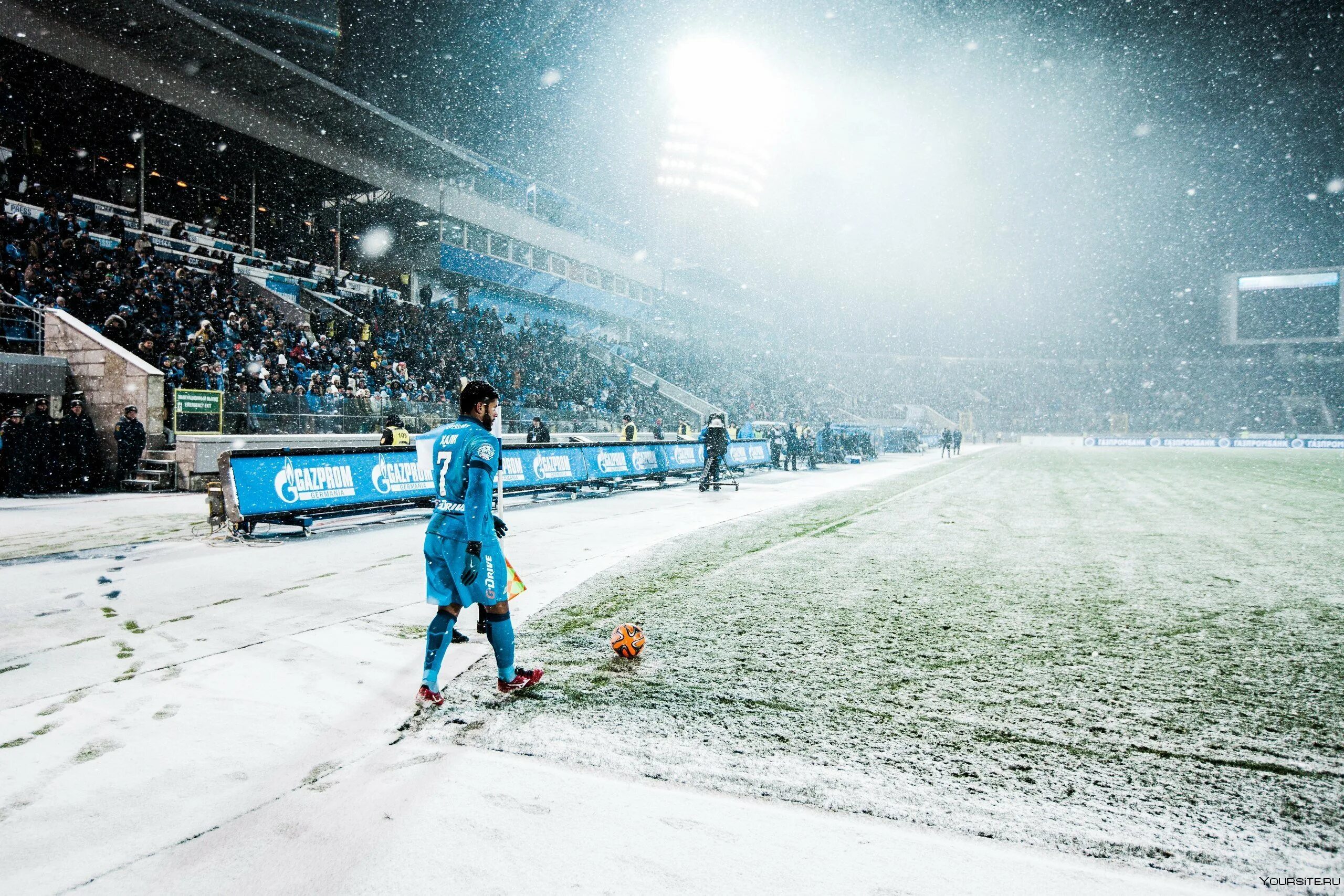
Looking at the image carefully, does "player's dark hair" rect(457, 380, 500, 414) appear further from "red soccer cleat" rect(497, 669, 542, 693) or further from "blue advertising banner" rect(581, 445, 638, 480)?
"blue advertising banner" rect(581, 445, 638, 480)

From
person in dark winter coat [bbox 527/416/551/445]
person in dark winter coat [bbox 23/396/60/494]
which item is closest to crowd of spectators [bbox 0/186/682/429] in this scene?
person in dark winter coat [bbox 23/396/60/494]

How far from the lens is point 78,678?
187 inches

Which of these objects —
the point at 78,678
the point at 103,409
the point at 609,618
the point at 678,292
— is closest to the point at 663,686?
the point at 609,618

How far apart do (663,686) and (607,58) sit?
29351 millimetres

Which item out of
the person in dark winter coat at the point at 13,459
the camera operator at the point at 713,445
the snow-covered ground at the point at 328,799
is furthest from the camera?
the camera operator at the point at 713,445

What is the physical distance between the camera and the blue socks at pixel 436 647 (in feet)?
14.0

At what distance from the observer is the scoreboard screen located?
6153 cm

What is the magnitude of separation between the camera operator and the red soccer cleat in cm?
1343

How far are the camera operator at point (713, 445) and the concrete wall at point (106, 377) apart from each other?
1343 centimetres

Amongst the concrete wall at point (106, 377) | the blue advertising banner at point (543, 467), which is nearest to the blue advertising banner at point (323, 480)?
the blue advertising banner at point (543, 467)

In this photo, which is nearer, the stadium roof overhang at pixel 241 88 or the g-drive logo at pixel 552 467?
the g-drive logo at pixel 552 467

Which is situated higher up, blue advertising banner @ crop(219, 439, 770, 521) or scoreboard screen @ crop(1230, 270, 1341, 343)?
scoreboard screen @ crop(1230, 270, 1341, 343)

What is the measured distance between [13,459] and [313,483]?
9.16 m

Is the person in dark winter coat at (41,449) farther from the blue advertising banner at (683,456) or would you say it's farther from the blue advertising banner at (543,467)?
the blue advertising banner at (683,456)
